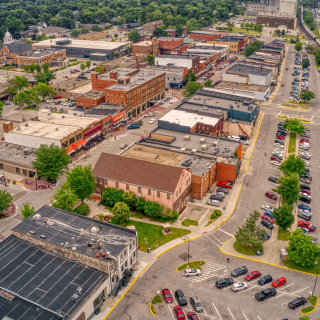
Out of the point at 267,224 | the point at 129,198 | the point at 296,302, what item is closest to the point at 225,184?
the point at 267,224

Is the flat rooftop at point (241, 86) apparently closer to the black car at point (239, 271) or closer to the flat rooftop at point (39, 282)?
the black car at point (239, 271)

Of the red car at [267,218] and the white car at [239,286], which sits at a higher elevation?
the red car at [267,218]

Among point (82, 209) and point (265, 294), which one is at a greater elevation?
point (82, 209)

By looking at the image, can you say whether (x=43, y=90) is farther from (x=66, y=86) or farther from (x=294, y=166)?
(x=294, y=166)

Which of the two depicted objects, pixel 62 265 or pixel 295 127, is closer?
pixel 62 265

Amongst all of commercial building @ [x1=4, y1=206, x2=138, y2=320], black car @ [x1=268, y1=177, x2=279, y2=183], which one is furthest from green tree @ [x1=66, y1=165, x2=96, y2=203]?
black car @ [x1=268, y1=177, x2=279, y2=183]

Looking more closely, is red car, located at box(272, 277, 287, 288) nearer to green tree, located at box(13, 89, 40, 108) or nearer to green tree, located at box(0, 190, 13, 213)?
green tree, located at box(0, 190, 13, 213)

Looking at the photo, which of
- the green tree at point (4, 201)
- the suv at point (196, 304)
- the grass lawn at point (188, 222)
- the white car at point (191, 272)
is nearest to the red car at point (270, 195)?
the grass lawn at point (188, 222)
